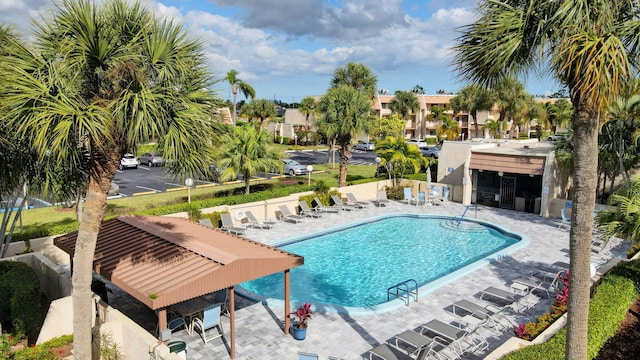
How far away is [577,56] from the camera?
530 cm

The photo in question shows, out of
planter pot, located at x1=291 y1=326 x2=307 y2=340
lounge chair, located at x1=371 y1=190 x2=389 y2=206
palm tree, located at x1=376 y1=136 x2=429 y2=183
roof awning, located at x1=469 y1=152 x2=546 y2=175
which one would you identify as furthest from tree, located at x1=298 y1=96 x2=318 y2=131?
planter pot, located at x1=291 y1=326 x2=307 y2=340

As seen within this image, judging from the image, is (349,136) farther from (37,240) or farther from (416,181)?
(37,240)

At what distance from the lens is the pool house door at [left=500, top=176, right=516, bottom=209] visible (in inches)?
962

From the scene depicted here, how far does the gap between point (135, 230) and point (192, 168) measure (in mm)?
5436

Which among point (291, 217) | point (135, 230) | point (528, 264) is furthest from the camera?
point (291, 217)

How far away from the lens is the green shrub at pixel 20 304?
10.1 m

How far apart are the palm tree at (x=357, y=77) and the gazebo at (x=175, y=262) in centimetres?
2083

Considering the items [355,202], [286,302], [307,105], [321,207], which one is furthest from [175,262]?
[307,105]

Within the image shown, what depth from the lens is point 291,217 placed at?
71.3 ft

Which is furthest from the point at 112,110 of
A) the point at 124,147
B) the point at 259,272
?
the point at 259,272

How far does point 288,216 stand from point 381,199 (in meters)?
6.58

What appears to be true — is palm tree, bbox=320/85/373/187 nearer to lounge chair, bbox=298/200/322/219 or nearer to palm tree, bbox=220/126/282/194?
lounge chair, bbox=298/200/322/219

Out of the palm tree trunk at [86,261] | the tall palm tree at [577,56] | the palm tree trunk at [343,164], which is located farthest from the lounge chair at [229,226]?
the tall palm tree at [577,56]

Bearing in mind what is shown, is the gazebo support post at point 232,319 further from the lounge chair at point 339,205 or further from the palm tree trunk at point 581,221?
the lounge chair at point 339,205
